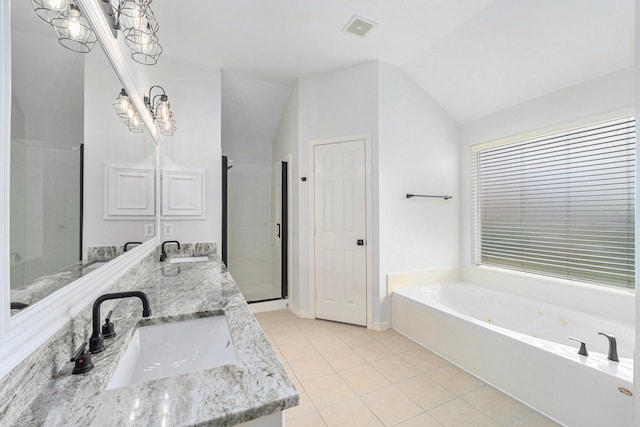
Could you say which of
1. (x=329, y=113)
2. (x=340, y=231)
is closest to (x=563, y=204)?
(x=340, y=231)

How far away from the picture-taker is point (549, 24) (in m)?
1.95

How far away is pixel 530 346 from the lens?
5.46 feet

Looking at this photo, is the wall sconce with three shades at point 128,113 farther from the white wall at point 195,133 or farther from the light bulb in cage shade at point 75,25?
the white wall at point 195,133

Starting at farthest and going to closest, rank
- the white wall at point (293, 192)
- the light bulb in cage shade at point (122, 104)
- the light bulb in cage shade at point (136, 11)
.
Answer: the white wall at point (293, 192)
the light bulb in cage shade at point (122, 104)
the light bulb in cage shade at point (136, 11)

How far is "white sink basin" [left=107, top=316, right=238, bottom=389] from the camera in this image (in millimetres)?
942

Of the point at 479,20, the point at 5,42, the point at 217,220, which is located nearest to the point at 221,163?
the point at 217,220

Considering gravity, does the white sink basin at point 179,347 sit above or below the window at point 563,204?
below

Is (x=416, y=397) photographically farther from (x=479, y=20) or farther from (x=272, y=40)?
(x=272, y=40)

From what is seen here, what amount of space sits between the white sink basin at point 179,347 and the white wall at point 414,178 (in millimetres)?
1989

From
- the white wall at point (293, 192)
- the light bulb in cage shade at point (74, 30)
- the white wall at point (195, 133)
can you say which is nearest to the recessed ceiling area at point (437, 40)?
the white wall at point (195, 133)

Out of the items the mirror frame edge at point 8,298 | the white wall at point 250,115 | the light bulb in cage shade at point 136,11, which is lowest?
the mirror frame edge at point 8,298

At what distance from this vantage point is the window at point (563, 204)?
2.02 m

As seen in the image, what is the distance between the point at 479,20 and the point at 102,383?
3098 mm

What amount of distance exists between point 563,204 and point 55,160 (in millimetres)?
3332
